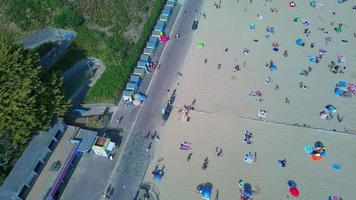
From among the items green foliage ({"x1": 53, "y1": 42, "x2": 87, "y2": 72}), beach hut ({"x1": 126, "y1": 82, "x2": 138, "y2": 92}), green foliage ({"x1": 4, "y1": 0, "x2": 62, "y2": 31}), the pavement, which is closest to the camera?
the pavement

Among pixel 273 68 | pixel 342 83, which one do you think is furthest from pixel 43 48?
pixel 342 83

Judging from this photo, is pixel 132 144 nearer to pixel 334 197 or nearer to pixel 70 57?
pixel 70 57

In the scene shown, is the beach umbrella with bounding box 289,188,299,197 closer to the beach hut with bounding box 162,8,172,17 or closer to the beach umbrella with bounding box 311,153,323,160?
the beach umbrella with bounding box 311,153,323,160

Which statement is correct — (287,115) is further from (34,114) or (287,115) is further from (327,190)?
(34,114)

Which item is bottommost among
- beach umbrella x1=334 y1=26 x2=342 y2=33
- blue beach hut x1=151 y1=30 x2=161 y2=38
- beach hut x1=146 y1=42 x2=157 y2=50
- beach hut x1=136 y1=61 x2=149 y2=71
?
beach hut x1=136 y1=61 x2=149 y2=71

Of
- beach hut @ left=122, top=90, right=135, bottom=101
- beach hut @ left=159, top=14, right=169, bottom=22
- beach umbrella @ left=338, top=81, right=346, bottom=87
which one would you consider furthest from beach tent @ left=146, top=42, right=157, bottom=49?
beach umbrella @ left=338, top=81, right=346, bottom=87

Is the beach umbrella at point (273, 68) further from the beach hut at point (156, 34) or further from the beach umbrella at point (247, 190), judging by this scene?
the beach umbrella at point (247, 190)

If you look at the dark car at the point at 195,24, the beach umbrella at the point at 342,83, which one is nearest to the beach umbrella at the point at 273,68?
the beach umbrella at the point at 342,83
